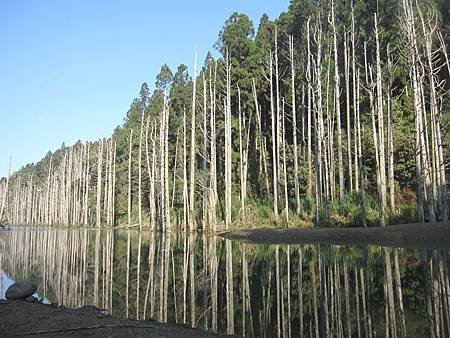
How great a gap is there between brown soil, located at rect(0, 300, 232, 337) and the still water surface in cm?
81

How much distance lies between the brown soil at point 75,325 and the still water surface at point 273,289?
81 centimetres

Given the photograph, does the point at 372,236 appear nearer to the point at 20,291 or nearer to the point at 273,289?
the point at 273,289

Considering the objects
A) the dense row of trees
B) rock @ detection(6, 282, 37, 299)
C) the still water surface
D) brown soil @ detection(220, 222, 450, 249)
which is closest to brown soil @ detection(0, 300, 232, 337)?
the still water surface

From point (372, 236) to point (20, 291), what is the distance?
14.1 meters

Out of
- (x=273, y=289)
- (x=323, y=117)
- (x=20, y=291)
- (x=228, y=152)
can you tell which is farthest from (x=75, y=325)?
(x=323, y=117)

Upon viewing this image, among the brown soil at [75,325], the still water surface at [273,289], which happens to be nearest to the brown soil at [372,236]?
the still water surface at [273,289]

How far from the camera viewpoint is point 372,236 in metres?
18.2

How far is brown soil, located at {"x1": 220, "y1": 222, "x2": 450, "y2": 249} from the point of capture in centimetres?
1606

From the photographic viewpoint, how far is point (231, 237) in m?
26.7

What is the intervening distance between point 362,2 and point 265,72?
28.6ft

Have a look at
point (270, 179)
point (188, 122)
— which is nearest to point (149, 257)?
point (270, 179)

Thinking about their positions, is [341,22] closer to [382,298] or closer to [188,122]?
[188,122]

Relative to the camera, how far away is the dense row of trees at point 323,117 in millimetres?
21500

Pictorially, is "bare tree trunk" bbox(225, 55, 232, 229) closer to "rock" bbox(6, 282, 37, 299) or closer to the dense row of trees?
the dense row of trees
